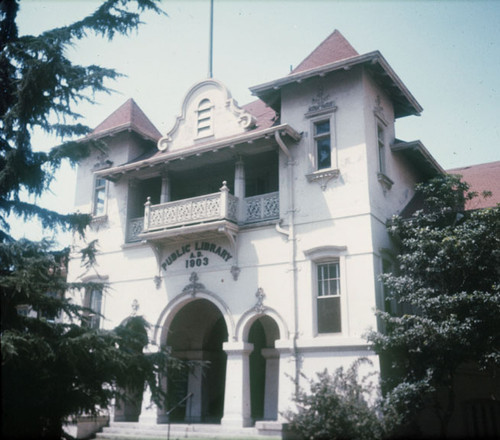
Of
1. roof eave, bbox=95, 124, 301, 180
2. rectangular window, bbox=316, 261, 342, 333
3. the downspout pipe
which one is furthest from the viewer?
roof eave, bbox=95, 124, 301, 180

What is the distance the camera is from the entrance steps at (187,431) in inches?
594

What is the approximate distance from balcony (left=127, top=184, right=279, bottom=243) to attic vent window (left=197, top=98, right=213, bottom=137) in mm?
2991

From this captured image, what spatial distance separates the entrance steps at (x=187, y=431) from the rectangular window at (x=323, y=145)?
8.08m

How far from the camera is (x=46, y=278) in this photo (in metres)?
11.7

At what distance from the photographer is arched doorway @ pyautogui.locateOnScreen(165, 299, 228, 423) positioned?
2052 centimetres

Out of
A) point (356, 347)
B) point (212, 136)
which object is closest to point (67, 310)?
point (356, 347)

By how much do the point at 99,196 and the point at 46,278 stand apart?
38.7 feet

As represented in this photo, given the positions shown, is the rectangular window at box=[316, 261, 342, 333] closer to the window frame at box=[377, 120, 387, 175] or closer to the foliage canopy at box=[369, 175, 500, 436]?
the foliage canopy at box=[369, 175, 500, 436]

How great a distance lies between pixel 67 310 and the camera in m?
Result: 12.2

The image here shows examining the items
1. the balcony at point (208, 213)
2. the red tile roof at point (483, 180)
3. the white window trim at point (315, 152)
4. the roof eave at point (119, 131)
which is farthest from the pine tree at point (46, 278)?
the red tile roof at point (483, 180)

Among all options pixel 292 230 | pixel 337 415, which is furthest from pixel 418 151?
pixel 337 415

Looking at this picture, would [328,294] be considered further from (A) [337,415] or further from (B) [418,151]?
(B) [418,151]

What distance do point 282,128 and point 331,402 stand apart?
330 inches

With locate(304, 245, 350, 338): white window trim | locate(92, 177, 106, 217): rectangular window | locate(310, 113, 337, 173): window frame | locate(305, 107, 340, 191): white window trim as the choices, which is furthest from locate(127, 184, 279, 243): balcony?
locate(92, 177, 106, 217): rectangular window
